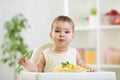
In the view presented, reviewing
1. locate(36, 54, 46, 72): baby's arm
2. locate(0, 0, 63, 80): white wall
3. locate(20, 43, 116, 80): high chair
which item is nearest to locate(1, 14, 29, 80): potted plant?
locate(0, 0, 63, 80): white wall

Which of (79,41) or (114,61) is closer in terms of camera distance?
(114,61)

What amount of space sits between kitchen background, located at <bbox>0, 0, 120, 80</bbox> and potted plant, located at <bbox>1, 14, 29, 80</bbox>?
17cm


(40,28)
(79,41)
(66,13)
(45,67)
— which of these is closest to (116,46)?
(79,41)

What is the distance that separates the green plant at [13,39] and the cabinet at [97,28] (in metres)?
0.65

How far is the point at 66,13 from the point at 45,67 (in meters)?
1.89

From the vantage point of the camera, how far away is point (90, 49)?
340 centimetres

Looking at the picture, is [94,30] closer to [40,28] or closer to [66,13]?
[66,13]

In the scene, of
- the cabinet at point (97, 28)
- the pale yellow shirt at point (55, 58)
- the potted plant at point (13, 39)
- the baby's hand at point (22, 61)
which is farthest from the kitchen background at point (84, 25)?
the baby's hand at point (22, 61)

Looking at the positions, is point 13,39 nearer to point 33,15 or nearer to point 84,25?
point 33,15

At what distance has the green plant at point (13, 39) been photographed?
12.3ft

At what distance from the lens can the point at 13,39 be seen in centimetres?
377

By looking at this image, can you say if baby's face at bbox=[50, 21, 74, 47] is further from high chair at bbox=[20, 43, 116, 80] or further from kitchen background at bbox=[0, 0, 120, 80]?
kitchen background at bbox=[0, 0, 120, 80]

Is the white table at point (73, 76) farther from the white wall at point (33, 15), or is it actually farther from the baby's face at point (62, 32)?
the white wall at point (33, 15)

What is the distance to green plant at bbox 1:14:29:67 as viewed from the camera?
3736 millimetres
